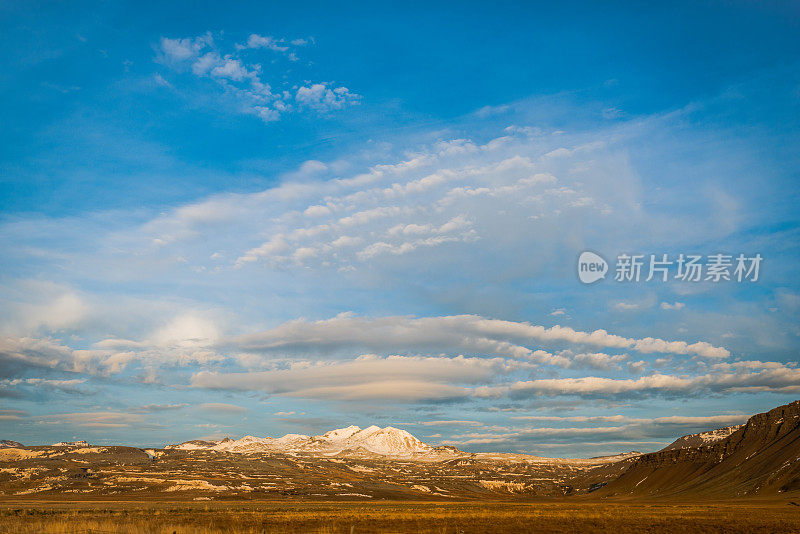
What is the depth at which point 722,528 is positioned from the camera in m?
51.2

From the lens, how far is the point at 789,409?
189500mm

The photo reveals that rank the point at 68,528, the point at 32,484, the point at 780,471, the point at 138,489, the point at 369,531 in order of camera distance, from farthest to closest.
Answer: the point at 32,484
the point at 138,489
the point at 780,471
the point at 369,531
the point at 68,528

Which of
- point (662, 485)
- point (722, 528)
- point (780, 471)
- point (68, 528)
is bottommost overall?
point (662, 485)

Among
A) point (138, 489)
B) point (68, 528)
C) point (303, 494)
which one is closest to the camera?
point (68, 528)

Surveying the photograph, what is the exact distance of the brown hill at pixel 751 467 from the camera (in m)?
137

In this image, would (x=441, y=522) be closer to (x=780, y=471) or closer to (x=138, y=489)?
(x=780, y=471)

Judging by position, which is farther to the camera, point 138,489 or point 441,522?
point 138,489

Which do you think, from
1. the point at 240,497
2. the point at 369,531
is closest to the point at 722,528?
the point at 369,531

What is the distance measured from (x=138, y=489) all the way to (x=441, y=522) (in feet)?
531

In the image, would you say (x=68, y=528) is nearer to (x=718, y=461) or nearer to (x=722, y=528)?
(x=722, y=528)

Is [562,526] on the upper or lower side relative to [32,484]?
upper

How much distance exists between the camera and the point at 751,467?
527 ft

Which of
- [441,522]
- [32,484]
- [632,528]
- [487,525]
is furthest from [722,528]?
[32,484]

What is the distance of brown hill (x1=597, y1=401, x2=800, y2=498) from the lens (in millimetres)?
136750
